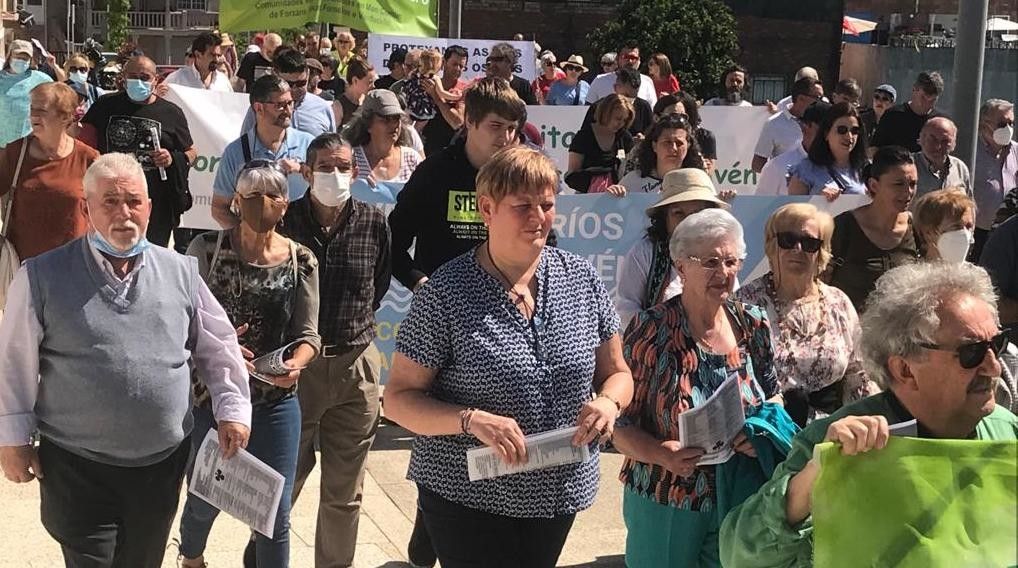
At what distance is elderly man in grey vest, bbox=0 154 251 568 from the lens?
4.21m

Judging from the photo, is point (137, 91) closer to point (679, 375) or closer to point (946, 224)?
point (946, 224)

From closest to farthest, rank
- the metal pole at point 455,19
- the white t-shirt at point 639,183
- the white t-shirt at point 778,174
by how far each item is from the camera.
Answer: the white t-shirt at point 639,183, the white t-shirt at point 778,174, the metal pole at point 455,19

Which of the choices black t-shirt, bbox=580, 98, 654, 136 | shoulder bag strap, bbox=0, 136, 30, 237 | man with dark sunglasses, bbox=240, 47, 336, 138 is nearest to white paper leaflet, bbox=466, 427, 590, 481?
shoulder bag strap, bbox=0, 136, 30, 237

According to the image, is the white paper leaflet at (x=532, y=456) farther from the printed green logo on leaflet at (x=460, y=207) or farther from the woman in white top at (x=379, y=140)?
the woman in white top at (x=379, y=140)

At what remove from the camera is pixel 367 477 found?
24.6 ft

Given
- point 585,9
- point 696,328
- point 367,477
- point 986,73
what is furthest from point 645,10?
point 696,328

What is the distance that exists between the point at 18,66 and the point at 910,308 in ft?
35.9

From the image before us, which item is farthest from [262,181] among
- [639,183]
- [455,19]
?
Answer: [455,19]

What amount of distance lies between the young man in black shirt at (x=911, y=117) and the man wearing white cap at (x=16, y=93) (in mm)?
7032

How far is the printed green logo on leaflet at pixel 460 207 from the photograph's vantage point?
5.75m

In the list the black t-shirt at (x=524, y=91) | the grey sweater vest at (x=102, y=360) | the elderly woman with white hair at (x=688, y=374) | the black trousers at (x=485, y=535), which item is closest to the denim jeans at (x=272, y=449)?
the grey sweater vest at (x=102, y=360)

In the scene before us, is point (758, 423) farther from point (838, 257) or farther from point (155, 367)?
point (838, 257)

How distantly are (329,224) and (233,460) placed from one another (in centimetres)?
124

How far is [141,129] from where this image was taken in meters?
9.20
